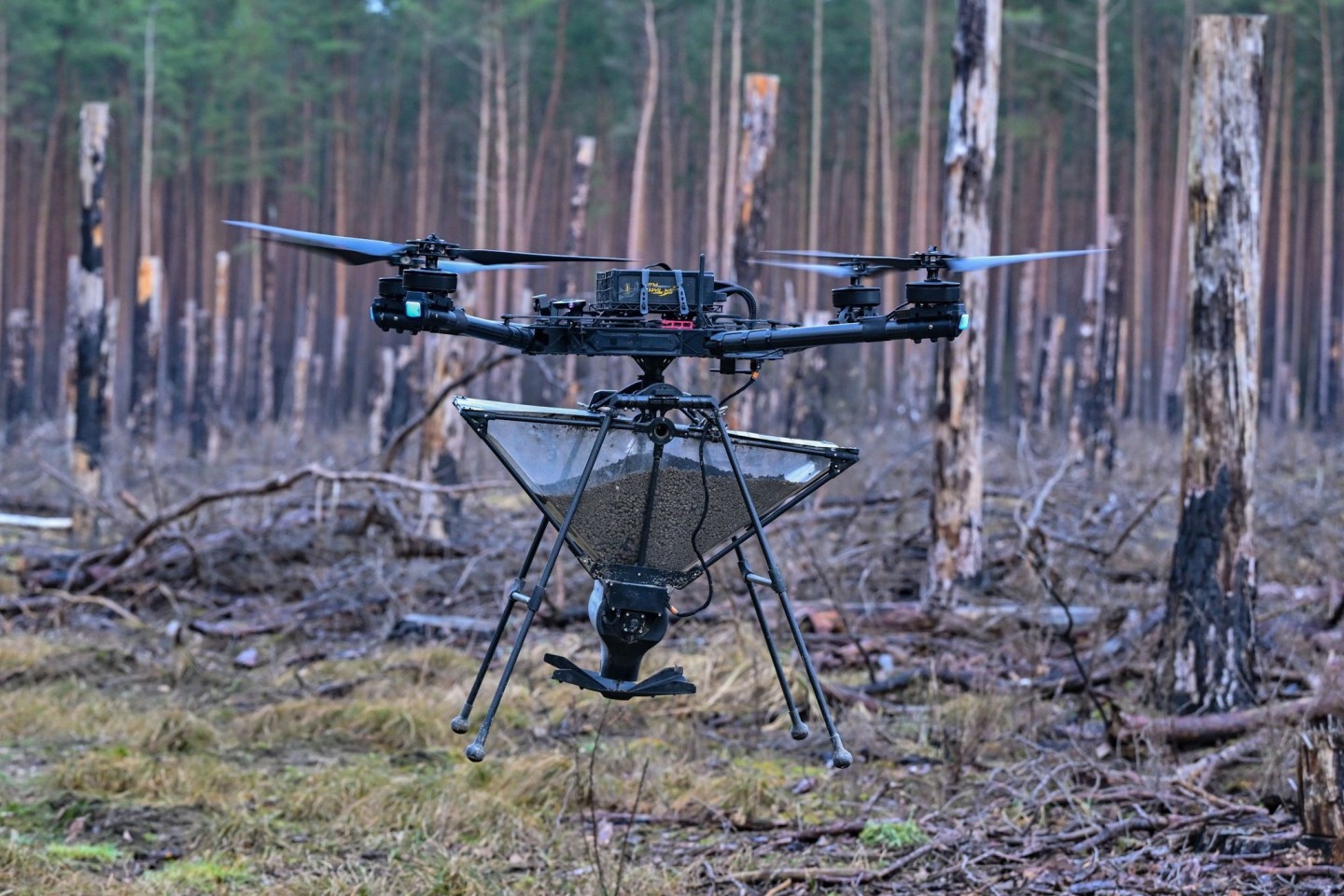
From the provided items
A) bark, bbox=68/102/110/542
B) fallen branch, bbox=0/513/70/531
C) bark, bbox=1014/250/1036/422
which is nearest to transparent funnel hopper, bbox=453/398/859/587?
bark, bbox=68/102/110/542

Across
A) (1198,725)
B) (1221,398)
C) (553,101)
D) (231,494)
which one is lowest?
(1198,725)

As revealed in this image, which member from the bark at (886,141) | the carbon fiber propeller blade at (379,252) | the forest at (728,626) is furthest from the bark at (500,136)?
the carbon fiber propeller blade at (379,252)

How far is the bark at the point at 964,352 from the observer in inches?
416

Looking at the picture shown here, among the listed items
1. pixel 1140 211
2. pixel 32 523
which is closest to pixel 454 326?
pixel 32 523

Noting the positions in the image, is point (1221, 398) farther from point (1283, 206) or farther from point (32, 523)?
point (1283, 206)

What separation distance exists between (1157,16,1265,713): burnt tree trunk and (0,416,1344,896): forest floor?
43cm

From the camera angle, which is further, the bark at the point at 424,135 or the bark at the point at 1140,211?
the bark at the point at 424,135

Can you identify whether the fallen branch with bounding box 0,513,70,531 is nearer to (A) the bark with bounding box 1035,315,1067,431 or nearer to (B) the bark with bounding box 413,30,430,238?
(A) the bark with bounding box 1035,315,1067,431

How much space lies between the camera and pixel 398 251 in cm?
379

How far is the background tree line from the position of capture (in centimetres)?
3033

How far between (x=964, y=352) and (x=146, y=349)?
609 inches

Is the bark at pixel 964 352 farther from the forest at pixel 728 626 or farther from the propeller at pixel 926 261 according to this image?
the propeller at pixel 926 261

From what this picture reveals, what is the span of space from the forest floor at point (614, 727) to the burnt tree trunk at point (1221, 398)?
0.43 metres

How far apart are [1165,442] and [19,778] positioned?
1865cm
